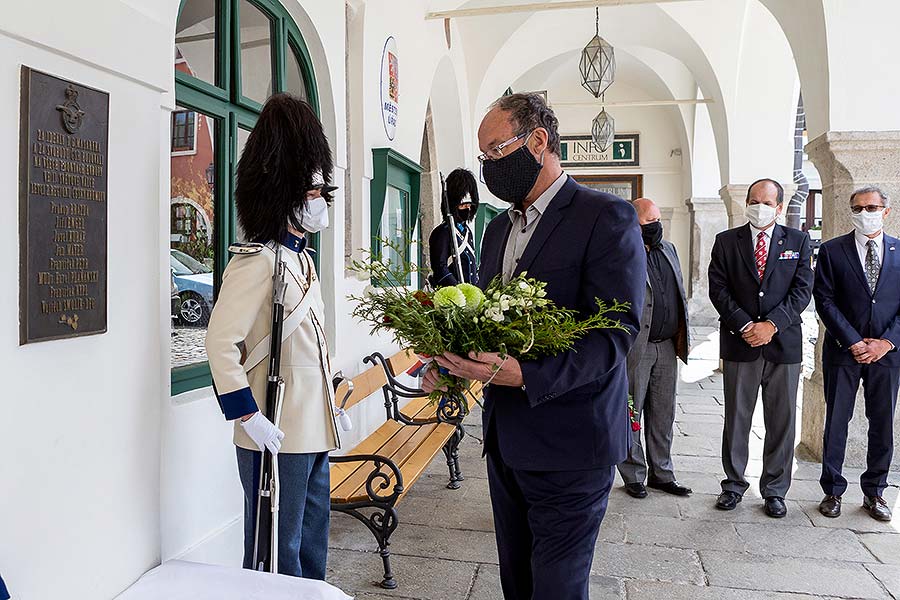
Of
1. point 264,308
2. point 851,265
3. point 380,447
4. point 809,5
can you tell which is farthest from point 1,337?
point 809,5

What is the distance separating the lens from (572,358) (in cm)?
211

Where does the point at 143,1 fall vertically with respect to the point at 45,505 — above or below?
above

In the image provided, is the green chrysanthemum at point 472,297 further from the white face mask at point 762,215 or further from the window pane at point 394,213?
the window pane at point 394,213

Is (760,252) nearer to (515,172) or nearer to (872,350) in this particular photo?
(872,350)

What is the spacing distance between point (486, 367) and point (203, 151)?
7.37 feet

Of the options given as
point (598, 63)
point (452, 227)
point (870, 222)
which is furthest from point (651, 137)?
point (452, 227)

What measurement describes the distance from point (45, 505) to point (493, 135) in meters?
1.73

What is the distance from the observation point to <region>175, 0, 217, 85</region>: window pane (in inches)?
140

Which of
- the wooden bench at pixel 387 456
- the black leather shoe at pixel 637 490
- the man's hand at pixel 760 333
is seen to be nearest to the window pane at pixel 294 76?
the wooden bench at pixel 387 456

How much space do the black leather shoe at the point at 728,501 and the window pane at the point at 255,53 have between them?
3533mm

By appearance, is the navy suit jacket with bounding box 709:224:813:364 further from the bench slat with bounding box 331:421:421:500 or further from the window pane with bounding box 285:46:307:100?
the window pane with bounding box 285:46:307:100

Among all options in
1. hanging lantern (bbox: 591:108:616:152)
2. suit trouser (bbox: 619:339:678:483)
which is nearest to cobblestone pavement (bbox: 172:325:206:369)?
suit trouser (bbox: 619:339:678:483)

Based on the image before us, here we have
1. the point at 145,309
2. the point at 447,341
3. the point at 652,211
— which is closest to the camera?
the point at 447,341

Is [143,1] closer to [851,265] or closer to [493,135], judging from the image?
[493,135]
